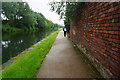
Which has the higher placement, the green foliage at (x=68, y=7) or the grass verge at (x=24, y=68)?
the green foliage at (x=68, y=7)

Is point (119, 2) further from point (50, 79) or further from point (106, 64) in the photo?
point (50, 79)

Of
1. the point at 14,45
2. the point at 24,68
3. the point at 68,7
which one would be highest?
the point at 68,7

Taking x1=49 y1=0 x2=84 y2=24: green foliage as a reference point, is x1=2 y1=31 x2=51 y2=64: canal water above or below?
below

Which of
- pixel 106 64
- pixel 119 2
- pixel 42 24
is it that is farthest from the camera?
pixel 42 24

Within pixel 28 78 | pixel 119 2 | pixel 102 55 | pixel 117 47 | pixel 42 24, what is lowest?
pixel 28 78

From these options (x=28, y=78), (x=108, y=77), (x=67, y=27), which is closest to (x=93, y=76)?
(x=108, y=77)

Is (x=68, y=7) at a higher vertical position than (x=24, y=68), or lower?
higher

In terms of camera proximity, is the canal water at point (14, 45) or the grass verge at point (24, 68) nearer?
the grass verge at point (24, 68)

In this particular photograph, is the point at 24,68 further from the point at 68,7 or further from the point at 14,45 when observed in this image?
the point at 14,45

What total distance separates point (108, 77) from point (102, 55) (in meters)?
0.66

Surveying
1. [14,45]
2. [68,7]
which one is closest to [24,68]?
[68,7]

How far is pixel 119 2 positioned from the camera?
6.61 ft

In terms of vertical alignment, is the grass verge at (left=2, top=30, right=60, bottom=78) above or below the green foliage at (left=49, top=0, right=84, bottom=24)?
below

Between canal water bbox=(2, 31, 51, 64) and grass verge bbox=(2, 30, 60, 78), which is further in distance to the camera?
canal water bbox=(2, 31, 51, 64)
